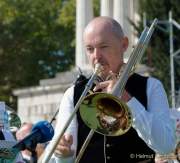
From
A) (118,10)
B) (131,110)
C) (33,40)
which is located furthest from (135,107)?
(33,40)

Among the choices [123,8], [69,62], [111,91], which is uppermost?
[111,91]

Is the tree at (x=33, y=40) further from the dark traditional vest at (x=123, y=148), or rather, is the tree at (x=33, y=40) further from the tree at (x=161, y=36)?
the dark traditional vest at (x=123, y=148)

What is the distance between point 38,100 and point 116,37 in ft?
136

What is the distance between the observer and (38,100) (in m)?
47.3

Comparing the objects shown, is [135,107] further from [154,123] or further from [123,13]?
[123,13]

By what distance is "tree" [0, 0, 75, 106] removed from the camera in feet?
197

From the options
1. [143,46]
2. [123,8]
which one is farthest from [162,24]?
[143,46]

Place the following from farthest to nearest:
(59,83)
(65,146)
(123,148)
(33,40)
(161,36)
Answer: (33,40), (59,83), (161,36), (123,148), (65,146)

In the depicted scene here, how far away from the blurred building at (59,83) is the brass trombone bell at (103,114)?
37.9 meters

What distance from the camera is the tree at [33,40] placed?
60.1m

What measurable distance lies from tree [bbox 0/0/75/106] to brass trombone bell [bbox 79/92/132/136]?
52.4 metres

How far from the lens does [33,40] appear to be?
65438 mm

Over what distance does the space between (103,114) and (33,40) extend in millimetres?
59920

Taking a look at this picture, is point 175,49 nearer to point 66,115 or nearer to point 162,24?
point 162,24
